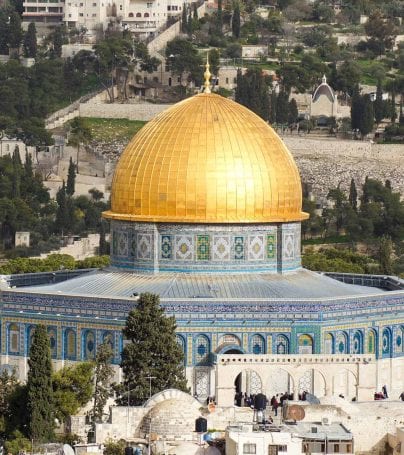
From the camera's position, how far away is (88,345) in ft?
185

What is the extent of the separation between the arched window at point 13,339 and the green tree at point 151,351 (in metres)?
5.36

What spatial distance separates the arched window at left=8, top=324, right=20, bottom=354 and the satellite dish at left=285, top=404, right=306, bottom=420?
1139 cm

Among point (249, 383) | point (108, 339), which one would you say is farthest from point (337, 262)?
point (249, 383)

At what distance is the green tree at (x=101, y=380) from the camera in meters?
50.0

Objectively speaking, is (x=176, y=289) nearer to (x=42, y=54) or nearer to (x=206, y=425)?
(x=206, y=425)

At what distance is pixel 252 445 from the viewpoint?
1708 inches

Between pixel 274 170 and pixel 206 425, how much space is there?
13.2m

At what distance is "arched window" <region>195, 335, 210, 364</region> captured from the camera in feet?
182

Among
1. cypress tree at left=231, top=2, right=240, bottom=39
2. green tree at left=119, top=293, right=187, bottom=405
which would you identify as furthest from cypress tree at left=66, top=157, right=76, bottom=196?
green tree at left=119, top=293, right=187, bottom=405

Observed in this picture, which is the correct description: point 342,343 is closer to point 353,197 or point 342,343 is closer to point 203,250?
point 203,250

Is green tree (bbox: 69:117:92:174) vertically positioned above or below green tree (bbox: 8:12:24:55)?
below

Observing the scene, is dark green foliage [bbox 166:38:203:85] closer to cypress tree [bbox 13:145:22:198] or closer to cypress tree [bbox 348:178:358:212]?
cypress tree [bbox 13:145:22:198]

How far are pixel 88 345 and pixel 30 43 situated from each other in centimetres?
7570

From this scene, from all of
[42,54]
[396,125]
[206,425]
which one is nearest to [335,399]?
[206,425]
